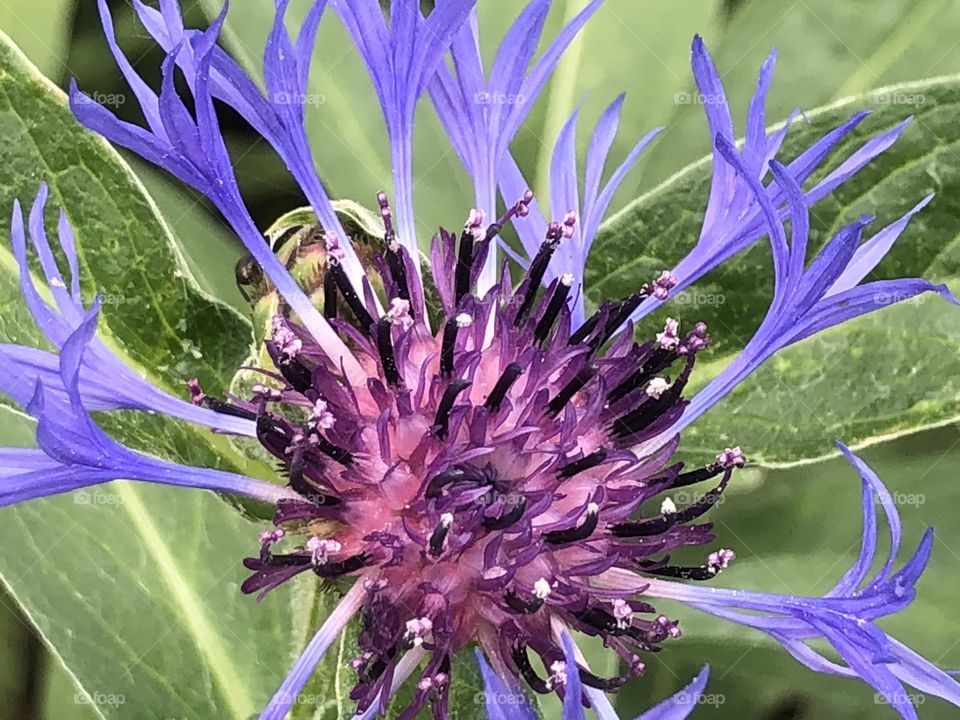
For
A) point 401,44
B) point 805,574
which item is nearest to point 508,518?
point 401,44

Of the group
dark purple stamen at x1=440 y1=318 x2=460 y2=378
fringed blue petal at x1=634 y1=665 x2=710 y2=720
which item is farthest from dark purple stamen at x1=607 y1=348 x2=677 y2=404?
fringed blue petal at x1=634 y1=665 x2=710 y2=720

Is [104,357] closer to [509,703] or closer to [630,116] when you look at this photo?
[509,703]

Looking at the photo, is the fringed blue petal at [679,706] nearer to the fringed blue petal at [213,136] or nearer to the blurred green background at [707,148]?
the fringed blue petal at [213,136]

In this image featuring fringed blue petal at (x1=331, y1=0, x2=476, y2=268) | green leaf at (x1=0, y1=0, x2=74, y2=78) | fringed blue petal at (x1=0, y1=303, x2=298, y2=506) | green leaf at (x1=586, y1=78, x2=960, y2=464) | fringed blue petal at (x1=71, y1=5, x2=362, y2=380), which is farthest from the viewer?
green leaf at (x1=0, y1=0, x2=74, y2=78)

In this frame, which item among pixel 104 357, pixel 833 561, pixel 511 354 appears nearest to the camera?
pixel 104 357

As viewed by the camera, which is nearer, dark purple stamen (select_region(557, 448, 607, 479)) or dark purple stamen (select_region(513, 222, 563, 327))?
dark purple stamen (select_region(557, 448, 607, 479))

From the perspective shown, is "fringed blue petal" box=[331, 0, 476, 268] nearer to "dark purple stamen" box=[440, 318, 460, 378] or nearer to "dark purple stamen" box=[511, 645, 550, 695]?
"dark purple stamen" box=[440, 318, 460, 378]

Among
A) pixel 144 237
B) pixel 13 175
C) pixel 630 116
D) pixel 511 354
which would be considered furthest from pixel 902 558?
pixel 13 175

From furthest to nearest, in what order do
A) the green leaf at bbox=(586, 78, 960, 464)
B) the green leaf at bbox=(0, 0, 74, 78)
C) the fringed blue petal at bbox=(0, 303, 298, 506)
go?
the green leaf at bbox=(0, 0, 74, 78) < the green leaf at bbox=(586, 78, 960, 464) < the fringed blue petal at bbox=(0, 303, 298, 506)
